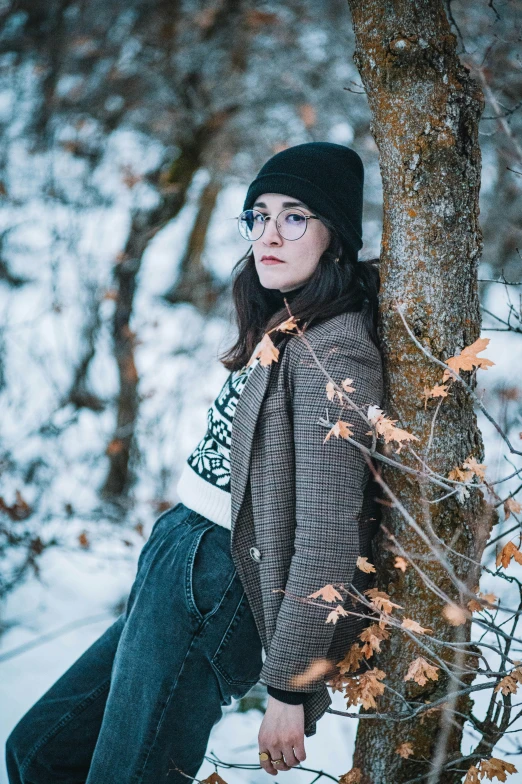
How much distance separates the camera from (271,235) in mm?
1957

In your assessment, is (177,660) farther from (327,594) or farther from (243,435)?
(243,435)

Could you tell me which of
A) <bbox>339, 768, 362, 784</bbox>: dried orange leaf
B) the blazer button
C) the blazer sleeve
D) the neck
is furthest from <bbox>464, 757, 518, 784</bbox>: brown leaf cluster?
the neck

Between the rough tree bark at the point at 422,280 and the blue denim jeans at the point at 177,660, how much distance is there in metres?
0.50

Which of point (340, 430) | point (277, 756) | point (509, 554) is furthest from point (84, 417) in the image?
point (509, 554)

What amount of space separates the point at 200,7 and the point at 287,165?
4.64 meters

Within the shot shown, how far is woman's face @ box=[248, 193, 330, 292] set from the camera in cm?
196

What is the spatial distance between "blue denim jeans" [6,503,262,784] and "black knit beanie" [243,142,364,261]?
1.05 m

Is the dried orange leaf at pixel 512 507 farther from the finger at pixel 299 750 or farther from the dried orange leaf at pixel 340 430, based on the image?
the finger at pixel 299 750

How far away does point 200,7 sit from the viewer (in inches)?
221

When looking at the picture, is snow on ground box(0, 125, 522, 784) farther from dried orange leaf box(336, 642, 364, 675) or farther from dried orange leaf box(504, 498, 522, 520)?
dried orange leaf box(504, 498, 522, 520)

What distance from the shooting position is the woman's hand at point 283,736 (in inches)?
65.1

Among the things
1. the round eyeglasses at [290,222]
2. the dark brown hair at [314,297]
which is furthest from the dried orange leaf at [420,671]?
the round eyeglasses at [290,222]

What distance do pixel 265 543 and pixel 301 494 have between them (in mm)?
194

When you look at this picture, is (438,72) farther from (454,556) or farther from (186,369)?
(186,369)
